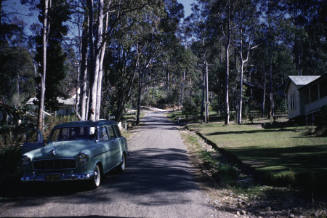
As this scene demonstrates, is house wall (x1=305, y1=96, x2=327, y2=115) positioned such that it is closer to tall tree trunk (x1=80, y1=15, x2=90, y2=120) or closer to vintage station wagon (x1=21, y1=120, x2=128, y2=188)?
tall tree trunk (x1=80, y1=15, x2=90, y2=120)

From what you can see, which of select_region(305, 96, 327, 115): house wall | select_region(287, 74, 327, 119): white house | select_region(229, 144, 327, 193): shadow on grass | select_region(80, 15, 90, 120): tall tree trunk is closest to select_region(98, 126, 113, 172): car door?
select_region(229, 144, 327, 193): shadow on grass

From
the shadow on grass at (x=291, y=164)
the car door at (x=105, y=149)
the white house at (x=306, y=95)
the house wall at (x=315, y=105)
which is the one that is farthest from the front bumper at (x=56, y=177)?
the house wall at (x=315, y=105)

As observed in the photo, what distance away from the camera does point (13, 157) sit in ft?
33.2

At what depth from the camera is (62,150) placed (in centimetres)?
731

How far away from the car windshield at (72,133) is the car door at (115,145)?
0.79 metres

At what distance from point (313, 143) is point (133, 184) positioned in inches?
428

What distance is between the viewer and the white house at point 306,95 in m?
27.3

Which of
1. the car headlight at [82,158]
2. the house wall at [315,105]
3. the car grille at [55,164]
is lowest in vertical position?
the car grille at [55,164]

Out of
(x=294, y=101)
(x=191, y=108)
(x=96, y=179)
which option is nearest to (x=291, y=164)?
(x=96, y=179)

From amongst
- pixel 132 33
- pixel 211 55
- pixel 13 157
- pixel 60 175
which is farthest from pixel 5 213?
pixel 211 55

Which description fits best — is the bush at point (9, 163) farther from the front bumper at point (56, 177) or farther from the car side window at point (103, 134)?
the car side window at point (103, 134)

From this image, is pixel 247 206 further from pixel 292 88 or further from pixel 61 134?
pixel 292 88

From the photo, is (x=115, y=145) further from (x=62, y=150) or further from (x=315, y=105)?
(x=315, y=105)

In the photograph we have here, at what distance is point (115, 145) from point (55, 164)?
2575 mm
